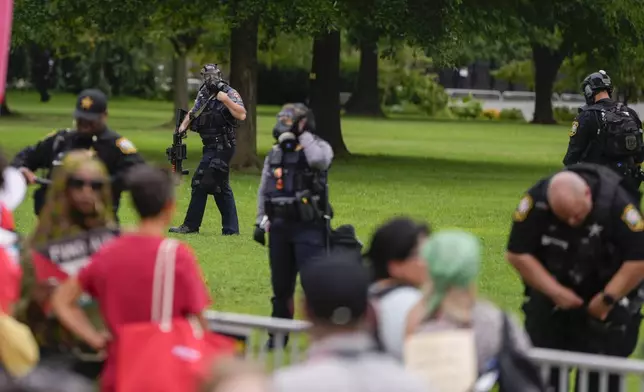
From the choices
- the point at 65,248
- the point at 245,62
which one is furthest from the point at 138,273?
the point at 245,62

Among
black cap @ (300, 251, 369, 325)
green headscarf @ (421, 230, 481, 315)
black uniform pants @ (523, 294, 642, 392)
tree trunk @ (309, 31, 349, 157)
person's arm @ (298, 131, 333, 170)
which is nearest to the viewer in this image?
black cap @ (300, 251, 369, 325)

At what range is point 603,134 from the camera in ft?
49.1

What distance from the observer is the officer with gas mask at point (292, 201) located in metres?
10.8

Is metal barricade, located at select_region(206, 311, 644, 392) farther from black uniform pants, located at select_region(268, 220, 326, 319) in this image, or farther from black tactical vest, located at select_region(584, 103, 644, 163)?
black tactical vest, located at select_region(584, 103, 644, 163)

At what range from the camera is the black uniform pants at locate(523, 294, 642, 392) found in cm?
865

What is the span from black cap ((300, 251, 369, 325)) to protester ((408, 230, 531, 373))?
2.12 ft

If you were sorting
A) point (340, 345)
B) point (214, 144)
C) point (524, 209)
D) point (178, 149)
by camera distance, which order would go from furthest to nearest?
point (178, 149) < point (214, 144) < point (524, 209) < point (340, 345)

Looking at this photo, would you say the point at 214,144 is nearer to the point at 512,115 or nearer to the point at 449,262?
the point at 449,262

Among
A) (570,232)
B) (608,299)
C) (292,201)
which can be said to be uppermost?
(570,232)

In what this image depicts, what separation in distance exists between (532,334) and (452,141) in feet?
127

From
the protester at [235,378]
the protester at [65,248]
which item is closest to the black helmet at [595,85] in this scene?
the protester at [65,248]

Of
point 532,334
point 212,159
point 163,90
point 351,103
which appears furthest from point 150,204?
point 163,90

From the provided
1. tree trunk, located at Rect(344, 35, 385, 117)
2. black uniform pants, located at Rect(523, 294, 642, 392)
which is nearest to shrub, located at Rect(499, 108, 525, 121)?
tree trunk, located at Rect(344, 35, 385, 117)

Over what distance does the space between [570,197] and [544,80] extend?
60.3m
